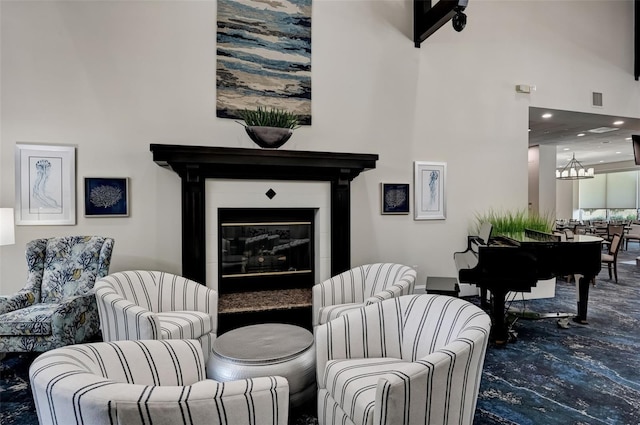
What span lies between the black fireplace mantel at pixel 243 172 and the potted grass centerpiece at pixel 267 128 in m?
0.12

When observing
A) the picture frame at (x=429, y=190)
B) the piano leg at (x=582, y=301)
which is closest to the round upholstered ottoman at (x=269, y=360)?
the picture frame at (x=429, y=190)

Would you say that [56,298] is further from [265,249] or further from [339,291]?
[339,291]

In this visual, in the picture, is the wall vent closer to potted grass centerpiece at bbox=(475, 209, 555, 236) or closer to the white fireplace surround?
potted grass centerpiece at bbox=(475, 209, 555, 236)

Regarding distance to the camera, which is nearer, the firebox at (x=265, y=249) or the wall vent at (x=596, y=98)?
the firebox at (x=265, y=249)

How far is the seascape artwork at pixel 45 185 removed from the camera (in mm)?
3619

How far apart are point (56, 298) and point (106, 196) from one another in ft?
3.55

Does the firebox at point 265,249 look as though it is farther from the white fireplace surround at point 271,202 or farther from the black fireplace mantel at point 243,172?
the black fireplace mantel at point 243,172

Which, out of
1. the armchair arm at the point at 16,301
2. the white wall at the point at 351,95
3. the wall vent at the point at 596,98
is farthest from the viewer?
the wall vent at the point at 596,98

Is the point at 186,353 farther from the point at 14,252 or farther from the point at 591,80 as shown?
the point at 591,80

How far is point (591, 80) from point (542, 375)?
5134mm

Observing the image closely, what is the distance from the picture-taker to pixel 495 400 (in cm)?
250

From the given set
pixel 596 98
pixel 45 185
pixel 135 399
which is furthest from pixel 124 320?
pixel 596 98

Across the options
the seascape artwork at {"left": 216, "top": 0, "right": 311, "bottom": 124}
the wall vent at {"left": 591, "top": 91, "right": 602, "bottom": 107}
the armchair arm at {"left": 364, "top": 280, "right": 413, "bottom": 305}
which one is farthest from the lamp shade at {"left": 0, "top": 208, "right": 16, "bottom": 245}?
the wall vent at {"left": 591, "top": 91, "right": 602, "bottom": 107}

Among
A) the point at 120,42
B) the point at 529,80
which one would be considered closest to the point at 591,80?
the point at 529,80
